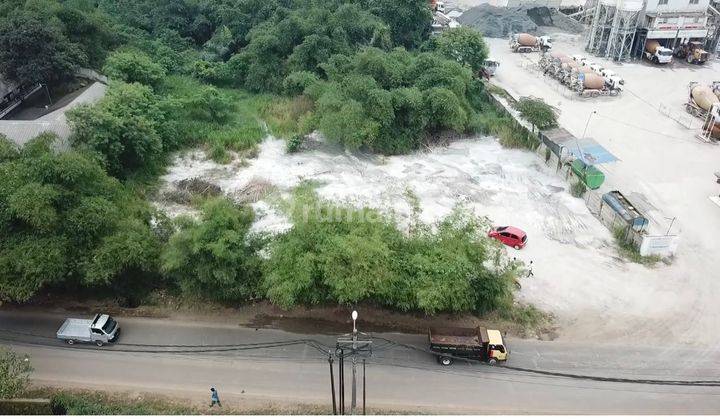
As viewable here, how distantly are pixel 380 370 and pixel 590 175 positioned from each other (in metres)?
14.6

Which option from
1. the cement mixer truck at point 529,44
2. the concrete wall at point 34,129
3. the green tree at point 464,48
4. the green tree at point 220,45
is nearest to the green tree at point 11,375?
the concrete wall at point 34,129

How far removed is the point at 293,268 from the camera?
16.1m

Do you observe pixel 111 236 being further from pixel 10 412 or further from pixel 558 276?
pixel 558 276

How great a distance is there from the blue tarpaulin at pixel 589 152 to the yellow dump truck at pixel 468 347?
12.4 m

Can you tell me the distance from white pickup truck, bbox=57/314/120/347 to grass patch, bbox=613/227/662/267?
63.7 ft

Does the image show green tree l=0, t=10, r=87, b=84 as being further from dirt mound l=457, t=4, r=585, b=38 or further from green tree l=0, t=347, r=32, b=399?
dirt mound l=457, t=4, r=585, b=38

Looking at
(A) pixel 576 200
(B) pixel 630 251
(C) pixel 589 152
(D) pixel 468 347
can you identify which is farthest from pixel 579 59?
(D) pixel 468 347

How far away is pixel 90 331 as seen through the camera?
16.5 meters

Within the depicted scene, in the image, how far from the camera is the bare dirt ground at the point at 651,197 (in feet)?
58.7

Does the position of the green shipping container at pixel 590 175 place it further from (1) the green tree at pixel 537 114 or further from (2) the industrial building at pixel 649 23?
(2) the industrial building at pixel 649 23

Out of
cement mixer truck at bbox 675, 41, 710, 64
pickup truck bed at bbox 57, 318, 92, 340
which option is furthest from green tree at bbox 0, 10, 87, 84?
cement mixer truck at bbox 675, 41, 710, 64

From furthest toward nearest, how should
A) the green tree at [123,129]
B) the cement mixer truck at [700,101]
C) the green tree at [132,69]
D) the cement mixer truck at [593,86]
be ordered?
the cement mixer truck at [593,86] < the cement mixer truck at [700,101] < the green tree at [132,69] < the green tree at [123,129]

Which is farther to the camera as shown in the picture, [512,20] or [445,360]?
[512,20]

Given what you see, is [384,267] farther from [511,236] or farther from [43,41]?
[43,41]
